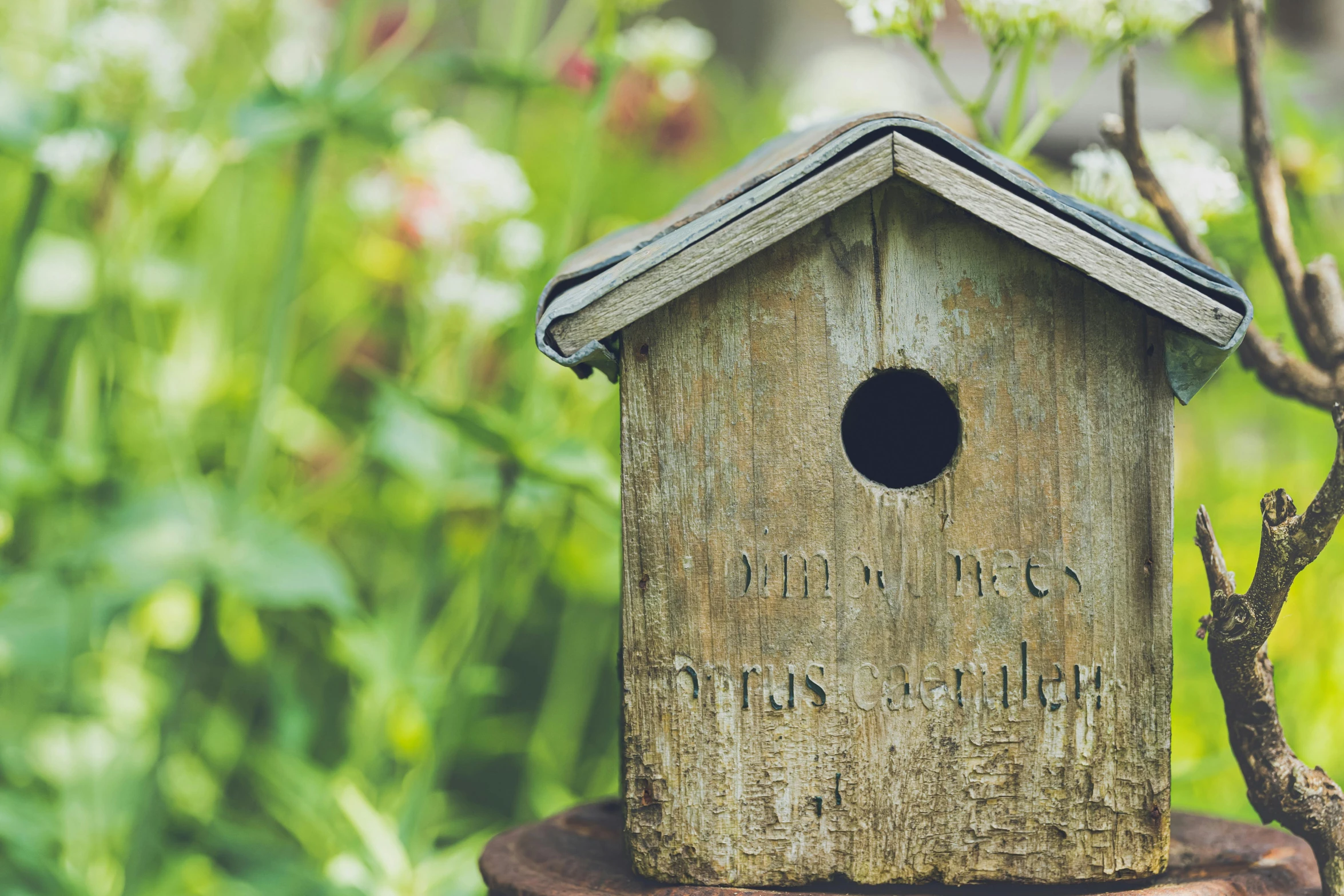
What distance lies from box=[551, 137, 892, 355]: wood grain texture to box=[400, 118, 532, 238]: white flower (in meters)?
0.95

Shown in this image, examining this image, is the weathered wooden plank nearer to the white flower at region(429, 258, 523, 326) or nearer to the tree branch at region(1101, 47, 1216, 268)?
the tree branch at region(1101, 47, 1216, 268)

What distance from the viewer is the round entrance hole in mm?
1340

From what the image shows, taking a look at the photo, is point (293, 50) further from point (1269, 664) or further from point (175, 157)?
point (1269, 664)

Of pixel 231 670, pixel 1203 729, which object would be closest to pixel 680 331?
Answer: pixel 1203 729

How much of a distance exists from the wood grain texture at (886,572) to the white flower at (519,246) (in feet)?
3.11

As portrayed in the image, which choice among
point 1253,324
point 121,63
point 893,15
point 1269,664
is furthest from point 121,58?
point 1269,664

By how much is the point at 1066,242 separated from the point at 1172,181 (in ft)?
1.67

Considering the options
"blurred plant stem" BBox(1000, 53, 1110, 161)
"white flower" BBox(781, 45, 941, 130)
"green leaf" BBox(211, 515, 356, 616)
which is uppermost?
"white flower" BBox(781, 45, 941, 130)

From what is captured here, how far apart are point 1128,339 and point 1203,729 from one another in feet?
4.12

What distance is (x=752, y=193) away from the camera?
1022 mm

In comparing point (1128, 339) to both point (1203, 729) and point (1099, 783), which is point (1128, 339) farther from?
point (1203, 729)

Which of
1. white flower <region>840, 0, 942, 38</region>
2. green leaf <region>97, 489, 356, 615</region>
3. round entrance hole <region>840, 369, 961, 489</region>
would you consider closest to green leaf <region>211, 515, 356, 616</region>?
green leaf <region>97, 489, 356, 615</region>

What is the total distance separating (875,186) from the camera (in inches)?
40.8

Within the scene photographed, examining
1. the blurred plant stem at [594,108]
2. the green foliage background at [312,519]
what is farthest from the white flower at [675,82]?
the blurred plant stem at [594,108]
